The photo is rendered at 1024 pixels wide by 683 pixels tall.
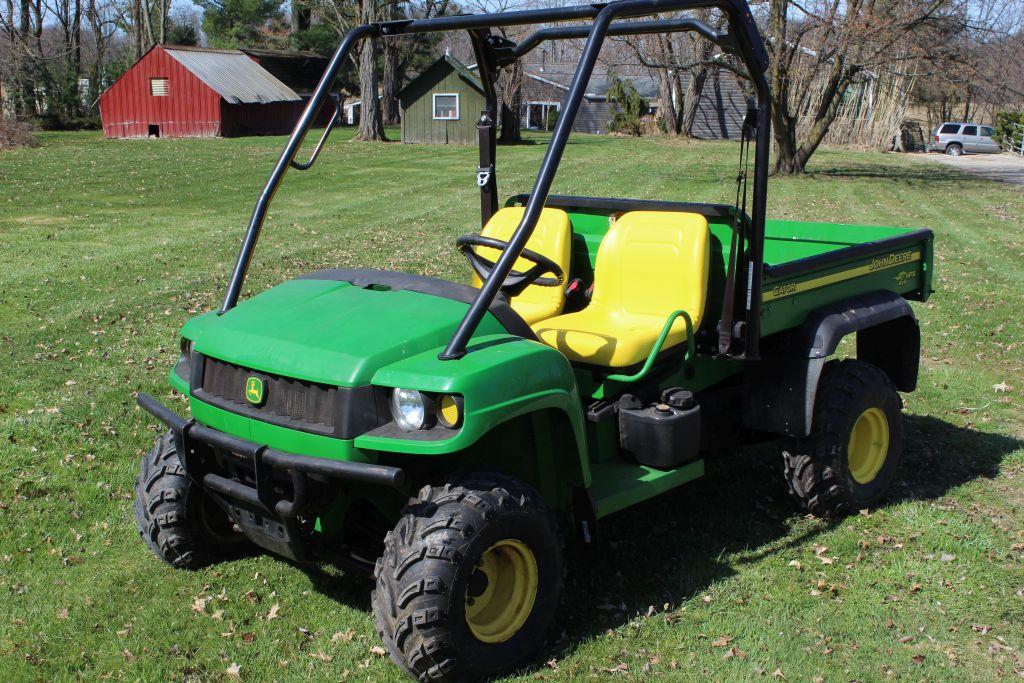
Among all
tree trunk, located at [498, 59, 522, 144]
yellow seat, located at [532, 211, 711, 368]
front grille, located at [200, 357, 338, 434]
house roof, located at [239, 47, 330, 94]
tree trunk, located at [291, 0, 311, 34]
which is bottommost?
front grille, located at [200, 357, 338, 434]

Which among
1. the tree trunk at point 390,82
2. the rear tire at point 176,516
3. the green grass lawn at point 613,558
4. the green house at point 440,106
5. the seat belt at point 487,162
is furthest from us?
the tree trunk at point 390,82

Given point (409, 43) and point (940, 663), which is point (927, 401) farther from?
point (409, 43)

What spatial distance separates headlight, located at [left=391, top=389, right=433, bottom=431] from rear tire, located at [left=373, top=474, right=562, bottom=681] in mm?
260

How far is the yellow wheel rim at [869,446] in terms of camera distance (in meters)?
5.09

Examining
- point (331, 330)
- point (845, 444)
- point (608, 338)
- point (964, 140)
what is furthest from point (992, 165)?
point (331, 330)

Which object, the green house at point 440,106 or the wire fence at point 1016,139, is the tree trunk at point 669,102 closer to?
the green house at point 440,106

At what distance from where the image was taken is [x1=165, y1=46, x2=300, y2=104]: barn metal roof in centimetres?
3666

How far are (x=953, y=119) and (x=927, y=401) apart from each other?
4423cm

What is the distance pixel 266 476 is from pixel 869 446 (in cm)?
322

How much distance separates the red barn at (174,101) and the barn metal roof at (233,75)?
0.17 ft

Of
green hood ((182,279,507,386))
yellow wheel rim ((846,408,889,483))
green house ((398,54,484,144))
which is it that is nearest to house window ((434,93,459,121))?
green house ((398,54,484,144))

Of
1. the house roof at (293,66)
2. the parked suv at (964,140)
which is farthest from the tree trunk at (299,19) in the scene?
the parked suv at (964,140)

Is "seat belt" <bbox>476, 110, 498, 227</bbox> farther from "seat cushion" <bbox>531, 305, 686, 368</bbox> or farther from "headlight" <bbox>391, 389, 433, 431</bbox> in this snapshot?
"headlight" <bbox>391, 389, 433, 431</bbox>

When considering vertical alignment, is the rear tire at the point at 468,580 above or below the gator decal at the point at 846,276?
below
